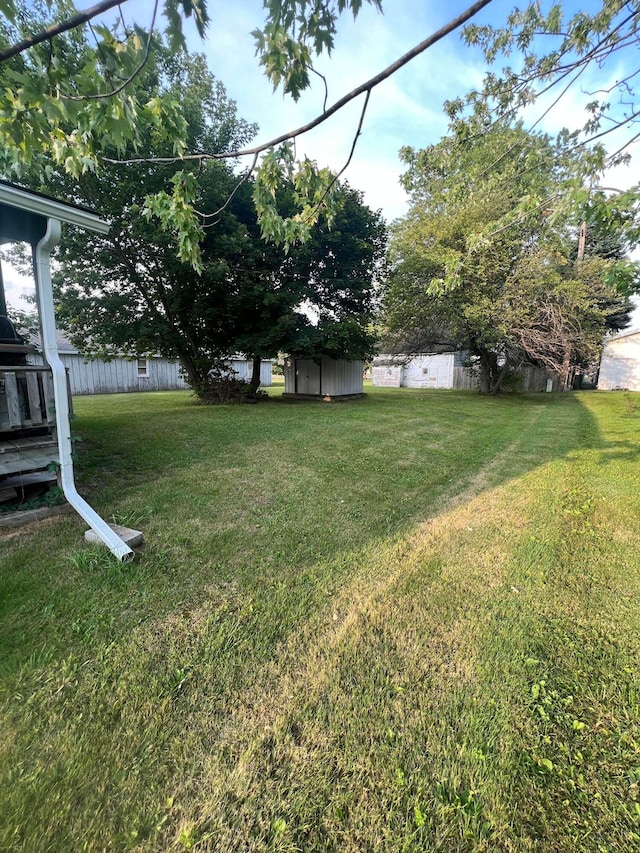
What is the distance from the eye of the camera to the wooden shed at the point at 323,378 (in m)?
14.5

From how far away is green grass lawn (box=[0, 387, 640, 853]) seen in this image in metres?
1.19

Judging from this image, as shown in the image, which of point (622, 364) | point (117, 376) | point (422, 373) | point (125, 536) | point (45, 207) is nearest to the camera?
point (125, 536)

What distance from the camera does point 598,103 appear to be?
3551 millimetres

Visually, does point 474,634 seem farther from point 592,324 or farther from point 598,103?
point 592,324

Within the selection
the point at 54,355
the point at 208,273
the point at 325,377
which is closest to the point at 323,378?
the point at 325,377

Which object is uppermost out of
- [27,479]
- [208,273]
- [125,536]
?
[208,273]

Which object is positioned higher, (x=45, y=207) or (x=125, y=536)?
(x=45, y=207)

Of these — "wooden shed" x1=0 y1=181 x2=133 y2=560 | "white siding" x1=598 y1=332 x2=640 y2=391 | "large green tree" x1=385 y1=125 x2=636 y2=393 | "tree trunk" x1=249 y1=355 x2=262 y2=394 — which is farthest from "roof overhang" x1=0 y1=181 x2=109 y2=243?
"white siding" x1=598 y1=332 x2=640 y2=391

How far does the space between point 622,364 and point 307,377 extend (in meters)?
18.8

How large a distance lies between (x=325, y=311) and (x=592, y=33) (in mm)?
10693

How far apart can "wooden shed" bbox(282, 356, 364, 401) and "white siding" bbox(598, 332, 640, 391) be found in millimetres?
15695

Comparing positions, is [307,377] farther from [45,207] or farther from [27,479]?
[45,207]

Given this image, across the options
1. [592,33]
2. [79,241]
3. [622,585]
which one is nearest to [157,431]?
[79,241]

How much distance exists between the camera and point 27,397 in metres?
3.26
